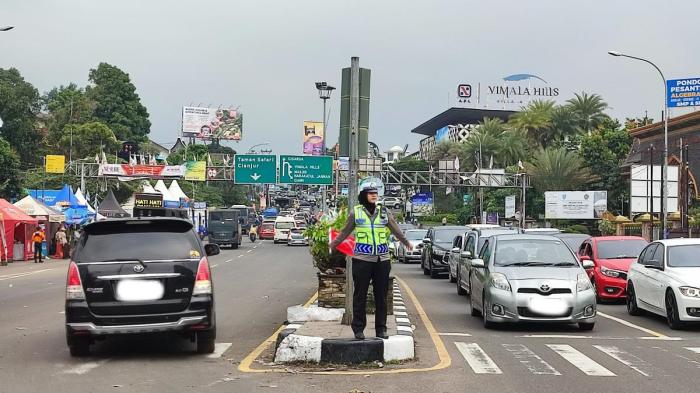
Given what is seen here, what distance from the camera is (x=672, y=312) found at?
44.1 ft

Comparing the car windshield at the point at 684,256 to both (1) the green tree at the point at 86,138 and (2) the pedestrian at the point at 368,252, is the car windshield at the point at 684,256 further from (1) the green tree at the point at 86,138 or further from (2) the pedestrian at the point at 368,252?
(1) the green tree at the point at 86,138

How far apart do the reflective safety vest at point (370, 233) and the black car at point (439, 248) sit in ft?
56.6

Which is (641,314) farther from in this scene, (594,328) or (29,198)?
(29,198)

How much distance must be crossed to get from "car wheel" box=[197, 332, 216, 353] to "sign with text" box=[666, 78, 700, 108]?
1150 inches

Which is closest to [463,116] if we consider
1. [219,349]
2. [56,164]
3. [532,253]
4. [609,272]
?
[56,164]

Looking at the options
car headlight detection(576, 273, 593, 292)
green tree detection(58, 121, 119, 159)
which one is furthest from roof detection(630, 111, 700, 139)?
green tree detection(58, 121, 119, 159)

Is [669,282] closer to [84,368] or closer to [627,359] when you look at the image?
[627,359]

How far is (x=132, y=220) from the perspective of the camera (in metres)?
10.1

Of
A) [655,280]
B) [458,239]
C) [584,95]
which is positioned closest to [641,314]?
[655,280]

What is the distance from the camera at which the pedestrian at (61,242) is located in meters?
44.2

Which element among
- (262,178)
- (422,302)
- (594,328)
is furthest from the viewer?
(262,178)

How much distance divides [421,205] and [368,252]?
92942mm

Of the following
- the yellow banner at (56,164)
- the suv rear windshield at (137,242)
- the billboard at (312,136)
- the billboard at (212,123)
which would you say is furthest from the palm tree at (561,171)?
the billboard at (212,123)

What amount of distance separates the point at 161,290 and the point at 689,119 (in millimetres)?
44186
